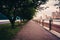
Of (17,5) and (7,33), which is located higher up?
(17,5)

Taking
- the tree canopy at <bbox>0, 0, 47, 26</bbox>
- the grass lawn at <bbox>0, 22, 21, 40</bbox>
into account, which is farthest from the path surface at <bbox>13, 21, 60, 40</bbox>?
the tree canopy at <bbox>0, 0, 47, 26</bbox>

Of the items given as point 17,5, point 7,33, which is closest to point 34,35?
point 7,33

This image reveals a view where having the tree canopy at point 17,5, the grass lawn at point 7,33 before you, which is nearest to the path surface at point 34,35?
the grass lawn at point 7,33

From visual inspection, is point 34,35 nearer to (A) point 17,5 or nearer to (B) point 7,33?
(B) point 7,33

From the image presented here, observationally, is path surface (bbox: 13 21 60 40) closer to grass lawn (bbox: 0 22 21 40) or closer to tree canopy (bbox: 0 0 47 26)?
grass lawn (bbox: 0 22 21 40)

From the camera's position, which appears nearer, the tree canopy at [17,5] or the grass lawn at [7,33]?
the tree canopy at [17,5]

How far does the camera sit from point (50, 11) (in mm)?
82812

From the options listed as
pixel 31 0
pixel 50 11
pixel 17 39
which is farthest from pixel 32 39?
pixel 50 11

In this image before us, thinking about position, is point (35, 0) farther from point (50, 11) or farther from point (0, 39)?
point (50, 11)

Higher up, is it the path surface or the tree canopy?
the tree canopy

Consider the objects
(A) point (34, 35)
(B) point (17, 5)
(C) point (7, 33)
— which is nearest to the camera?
(A) point (34, 35)

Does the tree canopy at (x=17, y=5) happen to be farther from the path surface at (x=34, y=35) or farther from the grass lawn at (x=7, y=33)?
the path surface at (x=34, y=35)

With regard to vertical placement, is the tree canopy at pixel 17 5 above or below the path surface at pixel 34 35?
above

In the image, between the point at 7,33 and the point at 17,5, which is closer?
the point at 17,5
